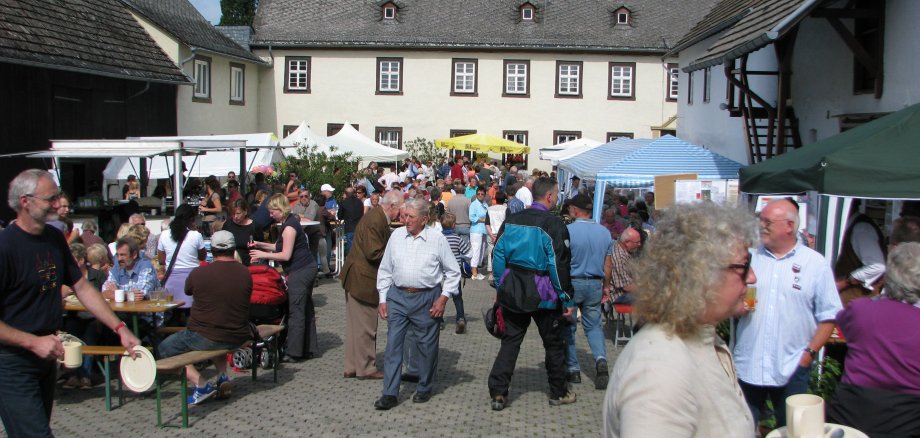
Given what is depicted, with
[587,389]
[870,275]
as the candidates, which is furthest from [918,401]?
[587,389]

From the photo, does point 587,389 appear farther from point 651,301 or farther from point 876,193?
point 651,301

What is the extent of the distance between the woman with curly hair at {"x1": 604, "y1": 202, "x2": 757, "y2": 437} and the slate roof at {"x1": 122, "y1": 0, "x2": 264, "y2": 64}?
27.8m

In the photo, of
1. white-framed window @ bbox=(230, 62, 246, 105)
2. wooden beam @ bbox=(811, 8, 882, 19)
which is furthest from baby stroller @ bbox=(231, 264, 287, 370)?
white-framed window @ bbox=(230, 62, 246, 105)

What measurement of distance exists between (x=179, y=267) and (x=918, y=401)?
770cm

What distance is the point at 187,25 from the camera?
32031 mm

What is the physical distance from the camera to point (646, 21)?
4025 cm

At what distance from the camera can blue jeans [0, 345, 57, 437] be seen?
4711 millimetres

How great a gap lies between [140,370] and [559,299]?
11.0 ft

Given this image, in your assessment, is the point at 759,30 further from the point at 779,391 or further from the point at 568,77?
the point at 568,77

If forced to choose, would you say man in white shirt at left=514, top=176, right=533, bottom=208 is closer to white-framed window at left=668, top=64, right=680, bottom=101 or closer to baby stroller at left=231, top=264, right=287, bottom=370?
baby stroller at left=231, top=264, right=287, bottom=370

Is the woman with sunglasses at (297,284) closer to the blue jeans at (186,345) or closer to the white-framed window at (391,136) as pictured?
the blue jeans at (186,345)

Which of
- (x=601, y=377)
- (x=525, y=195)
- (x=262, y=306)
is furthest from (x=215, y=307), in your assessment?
(x=525, y=195)

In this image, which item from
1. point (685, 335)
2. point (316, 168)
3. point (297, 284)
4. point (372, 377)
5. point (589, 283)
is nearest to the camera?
point (685, 335)

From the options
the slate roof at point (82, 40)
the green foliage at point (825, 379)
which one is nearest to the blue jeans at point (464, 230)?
the slate roof at point (82, 40)
